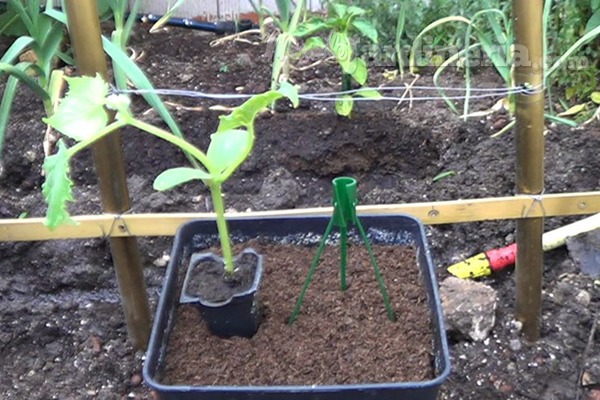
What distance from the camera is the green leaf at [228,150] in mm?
862

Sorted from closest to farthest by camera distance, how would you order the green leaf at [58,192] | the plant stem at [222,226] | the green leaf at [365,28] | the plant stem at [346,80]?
the green leaf at [58,192] < the plant stem at [222,226] < the green leaf at [365,28] < the plant stem at [346,80]

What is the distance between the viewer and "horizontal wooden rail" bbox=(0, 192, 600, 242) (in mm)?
1283

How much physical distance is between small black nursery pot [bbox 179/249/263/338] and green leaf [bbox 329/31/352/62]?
0.97 m

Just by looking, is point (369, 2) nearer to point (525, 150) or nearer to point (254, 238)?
point (525, 150)

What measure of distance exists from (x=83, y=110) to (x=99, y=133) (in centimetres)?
4

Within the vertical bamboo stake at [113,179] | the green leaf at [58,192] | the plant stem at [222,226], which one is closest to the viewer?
the green leaf at [58,192]

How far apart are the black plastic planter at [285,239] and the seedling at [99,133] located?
0.60 ft

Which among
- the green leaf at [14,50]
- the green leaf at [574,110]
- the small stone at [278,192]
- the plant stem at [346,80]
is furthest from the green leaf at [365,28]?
the green leaf at [14,50]

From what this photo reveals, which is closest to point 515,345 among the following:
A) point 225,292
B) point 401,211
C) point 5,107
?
point 401,211

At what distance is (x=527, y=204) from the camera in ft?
4.23

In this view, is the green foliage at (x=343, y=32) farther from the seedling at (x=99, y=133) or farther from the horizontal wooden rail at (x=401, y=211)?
the seedling at (x=99, y=133)

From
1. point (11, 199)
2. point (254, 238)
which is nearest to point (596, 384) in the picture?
point (254, 238)

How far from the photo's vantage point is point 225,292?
94 centimetres

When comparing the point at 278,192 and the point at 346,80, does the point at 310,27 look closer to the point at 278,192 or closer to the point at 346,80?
the point at 346,80
